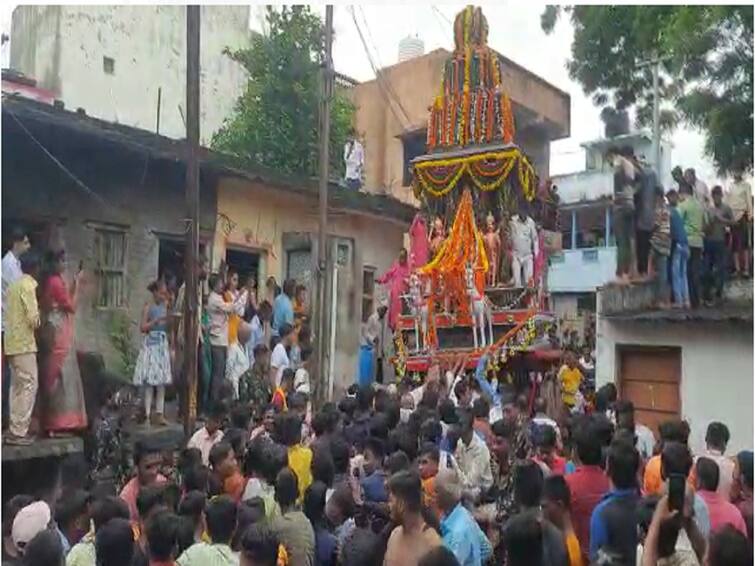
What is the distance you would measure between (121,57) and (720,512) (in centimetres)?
1213

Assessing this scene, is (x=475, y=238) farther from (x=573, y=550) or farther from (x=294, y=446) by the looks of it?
(x=573, y=550)

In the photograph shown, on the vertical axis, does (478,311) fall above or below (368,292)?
below

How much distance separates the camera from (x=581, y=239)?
1858 cm

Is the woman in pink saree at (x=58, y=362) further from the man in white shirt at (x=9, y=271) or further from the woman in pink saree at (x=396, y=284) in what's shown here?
the woman in pink saree at (x=396, y=284)

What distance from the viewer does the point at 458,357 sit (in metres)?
12.9

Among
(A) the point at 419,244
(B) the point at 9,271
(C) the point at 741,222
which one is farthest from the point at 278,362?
(A) the point at 419,244

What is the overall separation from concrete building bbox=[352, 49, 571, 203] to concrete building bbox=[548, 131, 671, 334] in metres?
1.17

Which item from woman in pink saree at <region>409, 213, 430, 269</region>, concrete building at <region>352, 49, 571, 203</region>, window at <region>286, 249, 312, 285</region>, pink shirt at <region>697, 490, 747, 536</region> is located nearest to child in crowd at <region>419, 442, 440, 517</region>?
pink shirt at <region>697, 490, 747, 536</region>

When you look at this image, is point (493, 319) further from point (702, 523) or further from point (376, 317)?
point (702, 523)

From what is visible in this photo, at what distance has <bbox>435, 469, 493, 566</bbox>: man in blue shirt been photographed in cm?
396

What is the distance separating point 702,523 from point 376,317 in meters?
9.49

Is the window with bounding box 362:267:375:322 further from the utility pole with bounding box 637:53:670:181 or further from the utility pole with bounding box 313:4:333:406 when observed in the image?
the utility pole with bounding box 637:53:670:181

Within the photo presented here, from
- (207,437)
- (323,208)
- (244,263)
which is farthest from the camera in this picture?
(244,263)

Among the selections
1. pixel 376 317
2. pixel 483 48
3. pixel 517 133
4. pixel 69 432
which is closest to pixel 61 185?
pixel 69 432
